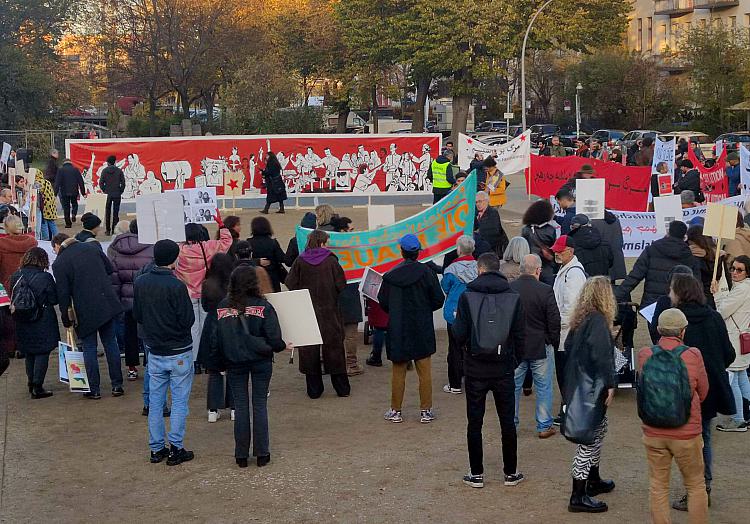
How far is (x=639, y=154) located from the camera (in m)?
23.0

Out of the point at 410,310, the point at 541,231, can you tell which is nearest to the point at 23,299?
the point at 410,310

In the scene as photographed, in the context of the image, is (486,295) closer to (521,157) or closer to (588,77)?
(521,157)

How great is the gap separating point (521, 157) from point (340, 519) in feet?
64.6

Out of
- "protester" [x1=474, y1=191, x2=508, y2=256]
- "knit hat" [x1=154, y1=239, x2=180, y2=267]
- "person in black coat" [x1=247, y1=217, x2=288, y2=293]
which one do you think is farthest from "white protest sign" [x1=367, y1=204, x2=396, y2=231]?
"knit hat" [x1=154, y1=239, x2=180, y2=267]

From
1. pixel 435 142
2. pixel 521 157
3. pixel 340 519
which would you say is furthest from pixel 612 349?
pixel 435 142

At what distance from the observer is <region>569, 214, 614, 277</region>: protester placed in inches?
417

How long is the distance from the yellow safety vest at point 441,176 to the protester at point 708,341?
14.8m

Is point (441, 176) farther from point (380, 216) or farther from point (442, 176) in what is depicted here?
point (380, 216)

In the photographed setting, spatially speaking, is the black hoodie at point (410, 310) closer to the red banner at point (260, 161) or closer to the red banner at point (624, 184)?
the red banner at point (624, 184)

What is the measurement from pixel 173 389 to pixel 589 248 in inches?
181

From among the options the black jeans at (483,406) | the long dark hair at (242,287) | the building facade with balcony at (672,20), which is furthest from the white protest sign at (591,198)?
the building facade with balcony at (672,20)

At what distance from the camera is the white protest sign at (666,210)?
39.6 ft

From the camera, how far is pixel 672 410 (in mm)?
6090

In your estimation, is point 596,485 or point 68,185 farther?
point 68,185
